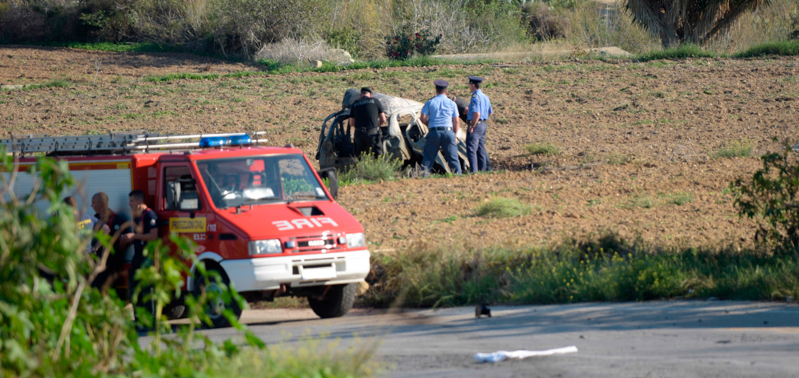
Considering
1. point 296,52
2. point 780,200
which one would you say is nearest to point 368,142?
point 780,200

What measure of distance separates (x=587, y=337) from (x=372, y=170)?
8433 mm

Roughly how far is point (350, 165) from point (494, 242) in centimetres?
607

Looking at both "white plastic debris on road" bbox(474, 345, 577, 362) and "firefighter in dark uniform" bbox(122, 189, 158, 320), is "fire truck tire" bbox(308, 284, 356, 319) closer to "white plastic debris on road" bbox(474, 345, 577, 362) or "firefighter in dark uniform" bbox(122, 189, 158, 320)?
"firefighter in dark uniform" bbox(122, 189, 158, 320)

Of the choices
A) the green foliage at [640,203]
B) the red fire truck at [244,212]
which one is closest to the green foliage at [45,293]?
the red fire truck at [244,212]

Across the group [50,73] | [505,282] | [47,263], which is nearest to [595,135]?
[505,282]

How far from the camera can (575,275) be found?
8.30m

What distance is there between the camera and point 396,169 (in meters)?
15.4

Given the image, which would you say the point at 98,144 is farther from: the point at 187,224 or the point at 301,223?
the point at 301,223

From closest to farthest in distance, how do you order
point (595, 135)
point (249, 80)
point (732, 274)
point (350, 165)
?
point (732, 274)
point (350, 165)
point (595, 135)
point (249, 80)

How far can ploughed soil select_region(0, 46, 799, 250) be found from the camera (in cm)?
1115

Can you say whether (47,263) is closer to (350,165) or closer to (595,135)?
(350,165)

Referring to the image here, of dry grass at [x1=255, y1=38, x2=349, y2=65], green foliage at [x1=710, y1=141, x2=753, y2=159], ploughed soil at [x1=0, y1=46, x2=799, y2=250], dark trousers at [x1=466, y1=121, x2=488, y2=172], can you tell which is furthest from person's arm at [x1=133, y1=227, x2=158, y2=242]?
dry grass at [x1=255, y1=38, x2=349, y2=65]

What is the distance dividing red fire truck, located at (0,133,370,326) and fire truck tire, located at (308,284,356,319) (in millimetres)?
11

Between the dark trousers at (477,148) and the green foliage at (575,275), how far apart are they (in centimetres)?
566
